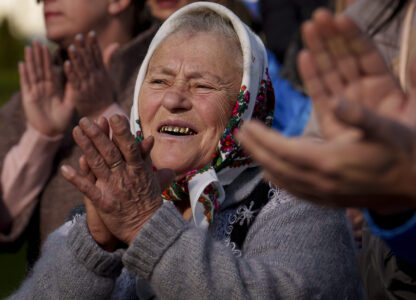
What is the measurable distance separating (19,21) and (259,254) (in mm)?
17886

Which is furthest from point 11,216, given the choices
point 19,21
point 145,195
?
point 19,21

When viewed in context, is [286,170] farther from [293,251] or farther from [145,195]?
[293,251]

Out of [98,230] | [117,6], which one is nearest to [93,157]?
[98,230]

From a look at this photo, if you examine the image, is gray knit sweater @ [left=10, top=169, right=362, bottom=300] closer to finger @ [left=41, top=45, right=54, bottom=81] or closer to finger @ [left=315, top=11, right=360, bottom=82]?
finger @ [left=315, top=11, right=360, bottom=82]

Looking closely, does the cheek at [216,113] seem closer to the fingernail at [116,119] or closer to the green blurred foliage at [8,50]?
the fingernail at [116,119]

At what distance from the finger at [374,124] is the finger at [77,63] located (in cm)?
267

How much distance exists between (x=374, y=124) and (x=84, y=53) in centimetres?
269

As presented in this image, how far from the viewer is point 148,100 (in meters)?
2.68

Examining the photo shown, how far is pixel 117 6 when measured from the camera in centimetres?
409

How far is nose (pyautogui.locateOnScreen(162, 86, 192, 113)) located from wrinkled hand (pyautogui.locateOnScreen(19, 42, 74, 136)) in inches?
53.0

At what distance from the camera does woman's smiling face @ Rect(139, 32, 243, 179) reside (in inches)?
100

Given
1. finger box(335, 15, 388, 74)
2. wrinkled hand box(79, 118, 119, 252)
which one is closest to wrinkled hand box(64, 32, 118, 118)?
wrinkled hand box(79, 118, 119, 252)

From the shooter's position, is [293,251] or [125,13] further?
[125,13]

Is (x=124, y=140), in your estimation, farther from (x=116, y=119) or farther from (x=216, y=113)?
(x=216, y=113)
